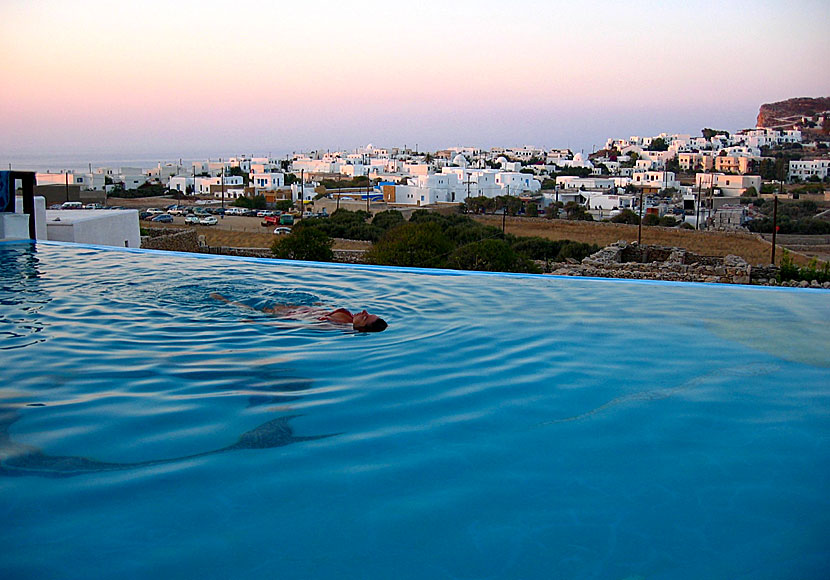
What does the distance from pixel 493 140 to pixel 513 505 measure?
156 ft

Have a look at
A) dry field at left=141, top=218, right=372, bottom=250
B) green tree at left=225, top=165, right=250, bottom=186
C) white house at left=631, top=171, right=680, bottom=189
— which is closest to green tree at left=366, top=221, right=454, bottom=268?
dry field at left=141, top=218, right=372, bottom=250

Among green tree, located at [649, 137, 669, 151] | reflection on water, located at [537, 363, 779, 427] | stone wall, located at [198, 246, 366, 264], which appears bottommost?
stone wall, located at [198, 246, 366, 264]


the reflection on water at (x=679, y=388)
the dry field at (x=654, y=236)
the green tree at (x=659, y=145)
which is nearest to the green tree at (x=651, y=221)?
the dry field at (x=654, y=236)

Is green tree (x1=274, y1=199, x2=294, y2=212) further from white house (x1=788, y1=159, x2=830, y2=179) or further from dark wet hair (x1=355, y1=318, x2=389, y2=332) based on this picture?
white house (x1=788, y1=159, x2=830, y2=179)

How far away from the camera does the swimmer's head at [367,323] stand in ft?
14.5

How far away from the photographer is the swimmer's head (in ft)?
14.5

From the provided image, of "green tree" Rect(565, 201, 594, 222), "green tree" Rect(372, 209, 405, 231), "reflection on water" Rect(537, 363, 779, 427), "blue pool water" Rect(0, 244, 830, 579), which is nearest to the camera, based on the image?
"blue pool water" Rect(0, 244, 830, 579)

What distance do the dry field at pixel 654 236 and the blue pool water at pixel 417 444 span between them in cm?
1964

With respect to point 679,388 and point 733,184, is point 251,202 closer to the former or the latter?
point 733,184

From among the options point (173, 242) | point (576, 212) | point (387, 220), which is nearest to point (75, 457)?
point (173, 242)

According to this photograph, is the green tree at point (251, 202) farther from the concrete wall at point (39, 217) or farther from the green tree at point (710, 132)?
the green tree at point (710, 132)

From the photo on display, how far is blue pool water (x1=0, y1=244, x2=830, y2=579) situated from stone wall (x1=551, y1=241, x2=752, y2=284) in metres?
7.13

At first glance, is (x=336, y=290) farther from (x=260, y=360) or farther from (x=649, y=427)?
(x=649, y=427)

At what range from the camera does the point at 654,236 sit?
28562mm
